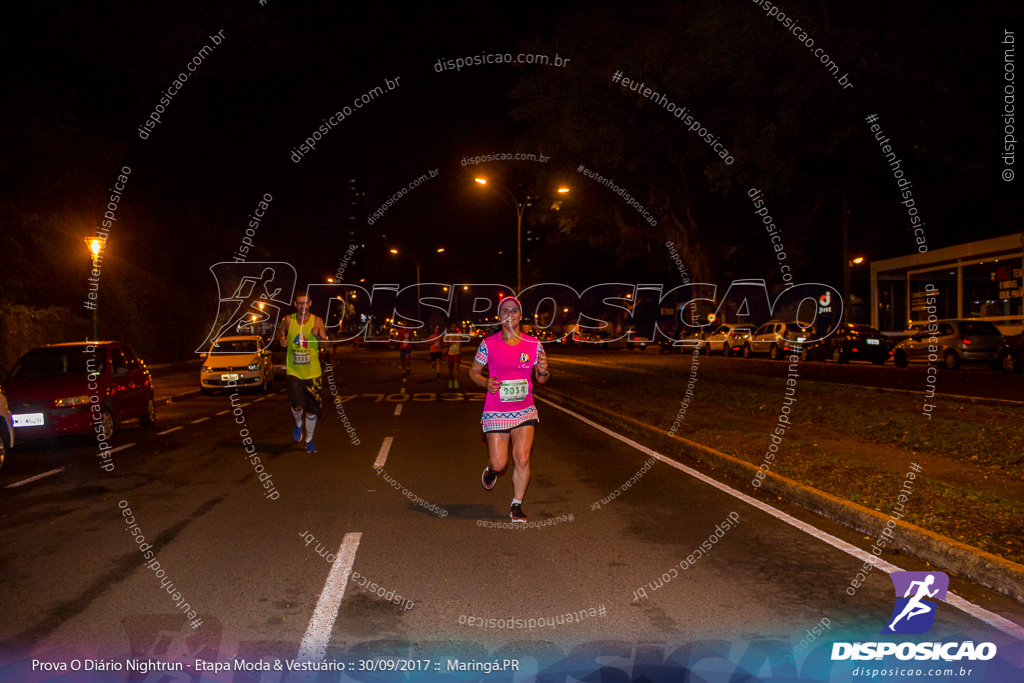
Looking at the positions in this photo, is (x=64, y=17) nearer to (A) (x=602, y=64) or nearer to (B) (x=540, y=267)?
(A) (x=602, y=64)

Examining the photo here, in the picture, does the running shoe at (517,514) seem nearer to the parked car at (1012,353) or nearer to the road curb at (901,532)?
the road curb at (901,532)

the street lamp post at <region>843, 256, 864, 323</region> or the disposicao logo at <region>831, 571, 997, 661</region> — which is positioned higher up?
the street lamp post at <region>843, 256, 864, 323</region>

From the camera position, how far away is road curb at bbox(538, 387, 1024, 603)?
5.17 m

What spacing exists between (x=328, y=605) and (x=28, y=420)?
29.7ft

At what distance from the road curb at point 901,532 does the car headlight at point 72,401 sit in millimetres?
9422

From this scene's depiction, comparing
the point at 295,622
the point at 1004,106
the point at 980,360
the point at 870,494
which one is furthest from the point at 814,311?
the point at 295,622

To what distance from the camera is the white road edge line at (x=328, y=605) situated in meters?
4.21

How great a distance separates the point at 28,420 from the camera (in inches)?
456

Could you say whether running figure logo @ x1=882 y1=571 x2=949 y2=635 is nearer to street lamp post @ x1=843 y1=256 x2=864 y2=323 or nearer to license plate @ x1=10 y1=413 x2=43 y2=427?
license plate @ x1=10 y1=413 x2=43 y2=427

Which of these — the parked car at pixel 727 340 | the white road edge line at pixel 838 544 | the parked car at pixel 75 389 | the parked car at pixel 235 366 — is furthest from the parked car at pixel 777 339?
the parked car at pixel 75 389

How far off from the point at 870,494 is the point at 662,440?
4738mm

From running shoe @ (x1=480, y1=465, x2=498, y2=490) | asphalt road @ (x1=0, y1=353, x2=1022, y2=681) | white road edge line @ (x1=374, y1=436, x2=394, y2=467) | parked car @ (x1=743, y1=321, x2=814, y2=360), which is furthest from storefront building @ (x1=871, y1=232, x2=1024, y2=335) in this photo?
running shoe @ (x1=480, y1=465, x2=498, y2=490)

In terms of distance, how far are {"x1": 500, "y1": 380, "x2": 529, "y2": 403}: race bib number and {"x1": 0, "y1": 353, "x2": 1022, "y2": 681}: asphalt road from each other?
119cm

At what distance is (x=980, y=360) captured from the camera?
25812mm
